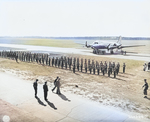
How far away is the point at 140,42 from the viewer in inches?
288

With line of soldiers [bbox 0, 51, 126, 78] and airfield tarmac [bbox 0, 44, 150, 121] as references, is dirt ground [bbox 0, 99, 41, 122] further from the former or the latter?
line of soldiers [bbox 0, 51, 126, 78]

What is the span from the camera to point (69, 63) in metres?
10.2

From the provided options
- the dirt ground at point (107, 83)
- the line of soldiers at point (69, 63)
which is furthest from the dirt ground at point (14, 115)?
the line of soldiers at point (69, 63)

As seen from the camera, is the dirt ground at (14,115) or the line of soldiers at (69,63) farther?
the line of soldiers at (69,63)

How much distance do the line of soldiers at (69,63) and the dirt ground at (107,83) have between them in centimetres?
30

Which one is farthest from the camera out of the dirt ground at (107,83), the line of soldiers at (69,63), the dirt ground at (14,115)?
the line of soldiers at (69,63)

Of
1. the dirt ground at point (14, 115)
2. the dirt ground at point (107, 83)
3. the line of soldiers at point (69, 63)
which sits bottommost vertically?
the dirt ground at point (14, 115)

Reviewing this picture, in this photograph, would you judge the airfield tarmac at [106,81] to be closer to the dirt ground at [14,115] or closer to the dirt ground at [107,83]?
the dirt ground at [107,83]

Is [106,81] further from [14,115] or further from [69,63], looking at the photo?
[14,115]

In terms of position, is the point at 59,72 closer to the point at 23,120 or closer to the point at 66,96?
the point at 66,96

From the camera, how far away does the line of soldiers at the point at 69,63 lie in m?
9.32

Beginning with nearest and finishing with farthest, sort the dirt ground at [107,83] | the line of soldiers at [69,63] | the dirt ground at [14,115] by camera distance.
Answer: the dirt ground at [14,115] → the dirt ground at [107,83] → the line of soldiers at [69,63]
